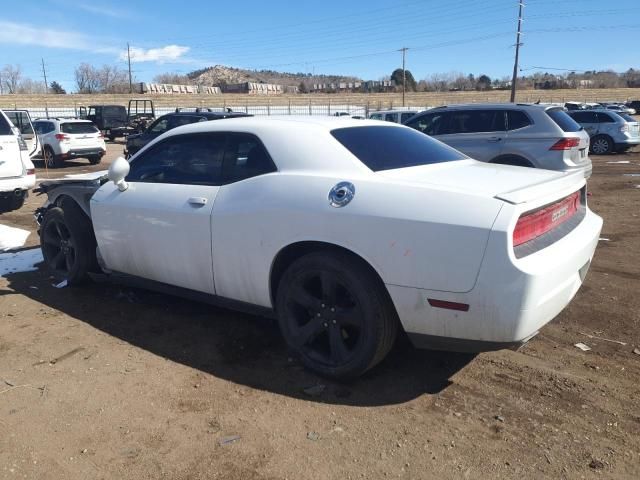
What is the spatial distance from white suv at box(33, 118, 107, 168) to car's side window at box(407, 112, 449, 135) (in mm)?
12250

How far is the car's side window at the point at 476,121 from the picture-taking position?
932 centimetres

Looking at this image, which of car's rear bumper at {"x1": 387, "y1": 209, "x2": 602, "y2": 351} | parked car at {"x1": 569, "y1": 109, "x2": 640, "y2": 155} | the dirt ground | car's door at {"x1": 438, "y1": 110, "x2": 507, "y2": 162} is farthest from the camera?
parked car at {"x1": 569, "y1": 109, "x2": 640, "y2": 155}

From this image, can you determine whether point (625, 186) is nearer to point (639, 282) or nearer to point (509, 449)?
point (639, 282)

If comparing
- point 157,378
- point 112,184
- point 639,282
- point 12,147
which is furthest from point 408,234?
point 12,147

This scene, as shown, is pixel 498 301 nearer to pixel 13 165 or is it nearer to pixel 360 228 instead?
pixel 360 228

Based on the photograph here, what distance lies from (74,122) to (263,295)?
17.2 metres

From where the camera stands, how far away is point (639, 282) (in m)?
5.15

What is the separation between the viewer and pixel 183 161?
13.8 feet

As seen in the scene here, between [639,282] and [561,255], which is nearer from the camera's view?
[561,255]

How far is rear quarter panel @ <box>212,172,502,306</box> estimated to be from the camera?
110 inches

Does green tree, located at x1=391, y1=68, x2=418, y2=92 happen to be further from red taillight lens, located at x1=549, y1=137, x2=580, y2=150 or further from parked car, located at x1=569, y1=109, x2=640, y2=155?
red taillight lens, located at x1=549, y1=137, x2=580, y2=150

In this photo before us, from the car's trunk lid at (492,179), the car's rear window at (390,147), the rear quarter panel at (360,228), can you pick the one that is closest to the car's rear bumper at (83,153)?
the rear quarter panel at (360,228)

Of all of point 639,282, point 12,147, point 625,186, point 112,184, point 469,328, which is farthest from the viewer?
point 625,186

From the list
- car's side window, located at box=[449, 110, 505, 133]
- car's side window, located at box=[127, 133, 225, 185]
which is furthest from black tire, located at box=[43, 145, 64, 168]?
car's side window, located at box=[127, 133, 225, 185]
